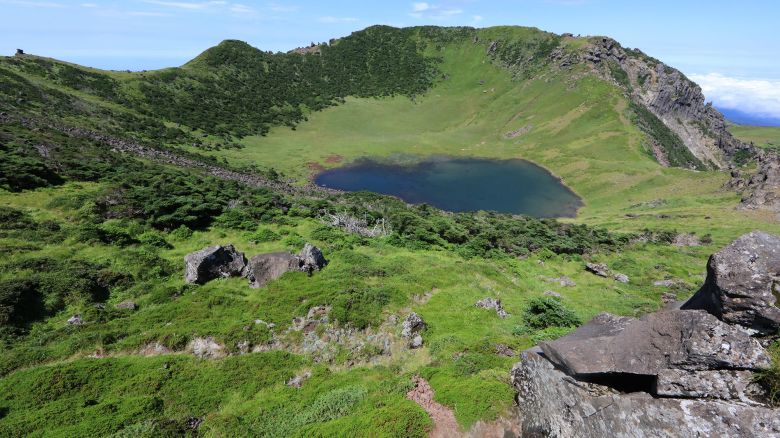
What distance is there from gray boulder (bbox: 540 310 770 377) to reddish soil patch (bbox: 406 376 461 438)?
3.93 meters

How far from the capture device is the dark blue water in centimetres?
Answer: 8319

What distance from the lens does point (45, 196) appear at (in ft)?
104

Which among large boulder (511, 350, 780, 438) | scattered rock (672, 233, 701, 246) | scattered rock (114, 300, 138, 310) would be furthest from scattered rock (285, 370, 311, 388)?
scattered rock (672, 233, 701, 246)

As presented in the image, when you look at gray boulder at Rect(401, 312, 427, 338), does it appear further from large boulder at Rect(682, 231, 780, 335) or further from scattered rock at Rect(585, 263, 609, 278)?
scattered rock at Rect(585, 263, 609, 278)

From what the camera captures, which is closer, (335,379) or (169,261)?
(335,379)

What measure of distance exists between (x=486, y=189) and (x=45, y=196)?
8128 centimetres

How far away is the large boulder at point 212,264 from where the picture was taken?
23.2 m

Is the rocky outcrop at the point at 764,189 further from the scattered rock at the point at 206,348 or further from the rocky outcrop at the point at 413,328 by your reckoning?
the scattered rock at the point at 206,348

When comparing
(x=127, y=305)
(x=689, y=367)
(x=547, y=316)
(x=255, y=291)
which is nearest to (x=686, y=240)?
(x=547, y=316)

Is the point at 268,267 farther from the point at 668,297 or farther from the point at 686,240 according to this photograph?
the point at 686,240

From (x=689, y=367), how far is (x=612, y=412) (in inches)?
85.6

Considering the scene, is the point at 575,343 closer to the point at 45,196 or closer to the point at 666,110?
the point at 45,196

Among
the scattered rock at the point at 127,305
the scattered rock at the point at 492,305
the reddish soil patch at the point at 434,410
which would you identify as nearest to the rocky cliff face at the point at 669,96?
the scattered rock at the point at 492,305

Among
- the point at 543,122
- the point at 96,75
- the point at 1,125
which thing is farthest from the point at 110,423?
the point at 543,122
